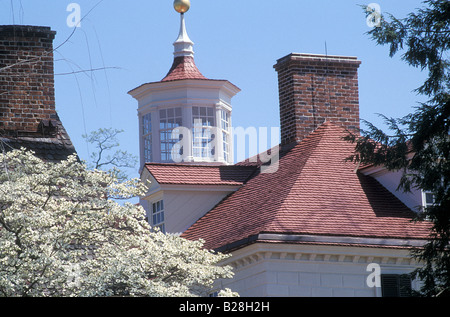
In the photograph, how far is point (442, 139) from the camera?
17.7m

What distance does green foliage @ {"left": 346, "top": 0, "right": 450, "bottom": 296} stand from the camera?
17547mm

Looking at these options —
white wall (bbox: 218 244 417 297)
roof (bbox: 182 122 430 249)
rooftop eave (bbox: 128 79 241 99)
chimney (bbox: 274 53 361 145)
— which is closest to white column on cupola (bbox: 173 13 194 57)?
rooftop eave (bbox: 128 79 241 99)

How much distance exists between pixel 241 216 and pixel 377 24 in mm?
5814

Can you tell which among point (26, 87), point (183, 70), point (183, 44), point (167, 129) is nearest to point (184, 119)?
point (167, 129)

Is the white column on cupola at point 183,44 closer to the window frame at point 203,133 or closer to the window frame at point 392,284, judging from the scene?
the window frame at point 203,133

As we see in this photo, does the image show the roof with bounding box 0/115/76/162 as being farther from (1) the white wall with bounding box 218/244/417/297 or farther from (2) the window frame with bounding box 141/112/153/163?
(2) the window frame with bounding box 141/112/153/163

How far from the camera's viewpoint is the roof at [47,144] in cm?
1805

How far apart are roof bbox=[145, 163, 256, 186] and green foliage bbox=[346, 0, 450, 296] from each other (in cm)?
640

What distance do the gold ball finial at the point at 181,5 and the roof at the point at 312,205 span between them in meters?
13.1

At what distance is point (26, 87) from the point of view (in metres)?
18.7

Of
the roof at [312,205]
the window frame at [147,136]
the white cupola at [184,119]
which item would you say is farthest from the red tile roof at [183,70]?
the roof at [312,205]

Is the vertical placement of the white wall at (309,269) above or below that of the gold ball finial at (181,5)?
below
